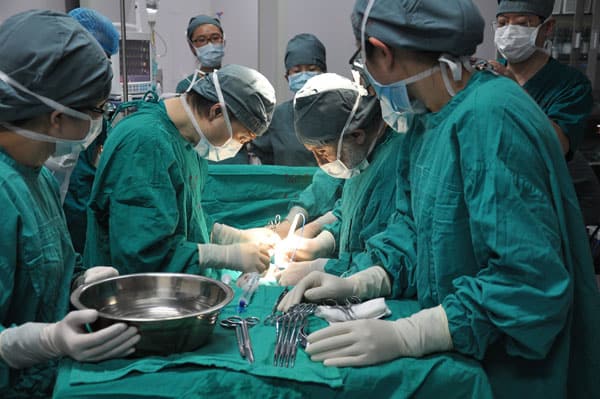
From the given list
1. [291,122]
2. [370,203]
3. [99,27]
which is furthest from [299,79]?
[370,203]

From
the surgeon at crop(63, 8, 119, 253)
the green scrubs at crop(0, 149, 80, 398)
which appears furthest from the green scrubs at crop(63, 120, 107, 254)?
the green scrubs at crop(0, 149, 80, 398)

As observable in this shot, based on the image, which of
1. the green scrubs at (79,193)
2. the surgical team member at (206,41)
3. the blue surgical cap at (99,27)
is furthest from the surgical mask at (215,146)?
the surgical team member at (206,41)

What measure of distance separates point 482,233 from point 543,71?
2169 mm

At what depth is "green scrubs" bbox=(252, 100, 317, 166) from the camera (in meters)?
3.96

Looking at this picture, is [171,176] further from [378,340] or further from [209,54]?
[209,54]

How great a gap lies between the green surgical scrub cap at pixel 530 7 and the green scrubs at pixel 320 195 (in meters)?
1.32

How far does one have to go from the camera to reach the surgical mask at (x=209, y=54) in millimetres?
4523

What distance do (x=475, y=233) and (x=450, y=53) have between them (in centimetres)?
49

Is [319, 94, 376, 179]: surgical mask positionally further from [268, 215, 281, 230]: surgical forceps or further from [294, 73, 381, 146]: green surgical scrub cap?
[268, 215, 281, 230]: surgical forceps

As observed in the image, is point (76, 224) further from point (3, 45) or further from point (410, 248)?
point (410, 248)

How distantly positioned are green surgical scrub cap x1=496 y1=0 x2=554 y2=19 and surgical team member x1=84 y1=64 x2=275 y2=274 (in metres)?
1.60

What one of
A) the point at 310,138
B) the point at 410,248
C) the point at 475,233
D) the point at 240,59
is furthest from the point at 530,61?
the point at 240,59

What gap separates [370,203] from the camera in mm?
2316

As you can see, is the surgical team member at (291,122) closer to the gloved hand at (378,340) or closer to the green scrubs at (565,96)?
the green scrubs at (565,96)
